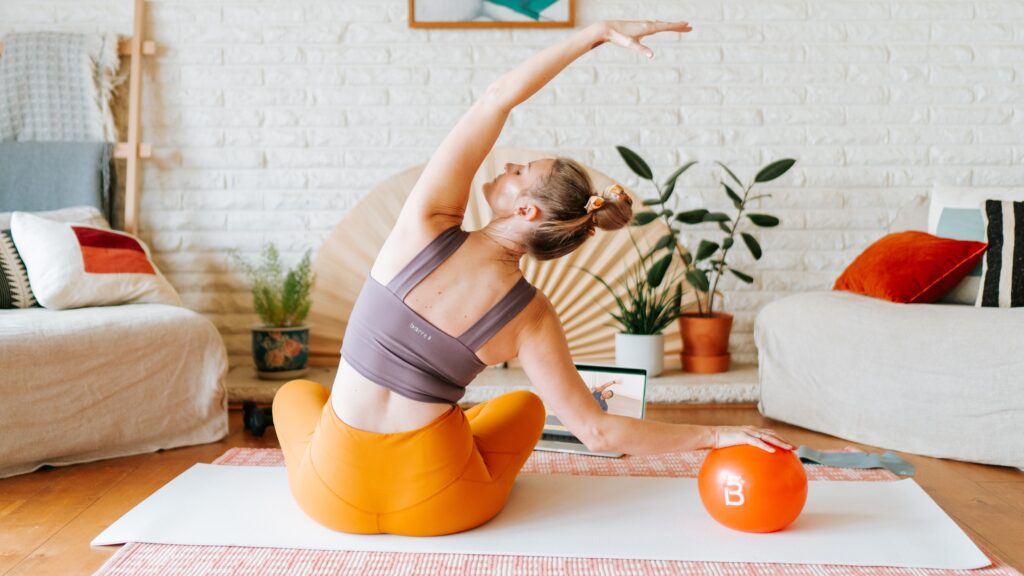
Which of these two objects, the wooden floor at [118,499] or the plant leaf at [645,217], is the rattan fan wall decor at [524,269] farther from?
the wooden floor at [118,499]

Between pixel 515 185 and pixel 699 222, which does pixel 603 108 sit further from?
pixel 515 185

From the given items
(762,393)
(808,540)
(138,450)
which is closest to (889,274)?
(762,393)

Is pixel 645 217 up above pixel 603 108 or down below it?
below

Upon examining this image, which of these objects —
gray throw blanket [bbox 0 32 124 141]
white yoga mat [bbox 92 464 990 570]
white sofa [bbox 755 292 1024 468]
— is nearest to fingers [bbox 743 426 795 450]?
white yoga mat [bbox 92 464 990 570]

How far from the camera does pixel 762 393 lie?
10.1 feet

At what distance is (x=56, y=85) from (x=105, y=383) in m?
1.49

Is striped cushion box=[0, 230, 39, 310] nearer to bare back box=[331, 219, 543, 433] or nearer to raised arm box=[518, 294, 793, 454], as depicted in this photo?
bare back box=[331, 219, 543, 433]

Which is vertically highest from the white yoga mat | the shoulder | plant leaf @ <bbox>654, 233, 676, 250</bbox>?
plant leaf @ <bbox>654, 233, 676, 250</bbox>

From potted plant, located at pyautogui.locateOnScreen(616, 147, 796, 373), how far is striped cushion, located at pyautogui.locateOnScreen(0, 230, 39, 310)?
210cm

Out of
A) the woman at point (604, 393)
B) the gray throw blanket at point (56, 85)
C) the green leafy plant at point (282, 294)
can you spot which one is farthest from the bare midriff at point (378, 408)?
the gray throw blanket at point (56, 85)

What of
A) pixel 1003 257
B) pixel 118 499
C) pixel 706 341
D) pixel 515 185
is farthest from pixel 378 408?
pixel 1003 257

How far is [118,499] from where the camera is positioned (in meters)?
2.19

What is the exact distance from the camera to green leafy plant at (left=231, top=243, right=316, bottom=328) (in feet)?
10.6

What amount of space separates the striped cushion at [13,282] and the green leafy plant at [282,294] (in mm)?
761
